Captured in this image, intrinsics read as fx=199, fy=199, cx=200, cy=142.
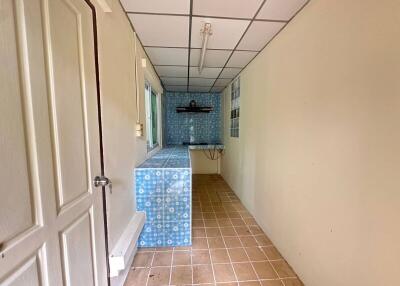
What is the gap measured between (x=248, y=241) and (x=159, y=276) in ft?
3.49

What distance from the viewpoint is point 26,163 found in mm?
662

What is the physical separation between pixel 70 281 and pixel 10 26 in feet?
3.37

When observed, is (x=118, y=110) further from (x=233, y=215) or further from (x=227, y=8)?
(x=233, y=215)

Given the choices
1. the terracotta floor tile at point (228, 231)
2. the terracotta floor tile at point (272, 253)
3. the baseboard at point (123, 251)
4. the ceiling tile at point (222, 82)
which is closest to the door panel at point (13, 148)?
the baseboard at point (123, 251)

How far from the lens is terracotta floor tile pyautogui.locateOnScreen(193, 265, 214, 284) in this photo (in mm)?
1705

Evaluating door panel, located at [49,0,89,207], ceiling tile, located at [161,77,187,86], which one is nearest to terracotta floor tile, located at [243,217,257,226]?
door panel, located at [49,0,89,207]

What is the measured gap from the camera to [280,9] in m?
1.64

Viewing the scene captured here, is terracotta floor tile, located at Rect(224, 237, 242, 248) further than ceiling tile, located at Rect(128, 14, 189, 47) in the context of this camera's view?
Yes

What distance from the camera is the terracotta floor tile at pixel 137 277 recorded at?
66.2 inches

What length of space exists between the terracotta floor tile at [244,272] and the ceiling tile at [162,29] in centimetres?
233

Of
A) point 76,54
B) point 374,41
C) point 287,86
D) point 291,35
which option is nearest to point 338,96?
point 374,41

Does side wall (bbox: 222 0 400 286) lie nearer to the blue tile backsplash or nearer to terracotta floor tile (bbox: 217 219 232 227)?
terracotta floor tile (bbox: 217 219 232 227)

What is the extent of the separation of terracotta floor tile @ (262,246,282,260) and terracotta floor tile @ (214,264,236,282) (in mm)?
449

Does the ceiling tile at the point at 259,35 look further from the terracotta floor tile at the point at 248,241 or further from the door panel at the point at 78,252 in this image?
the terracotta floor tile at the point at 248,241
